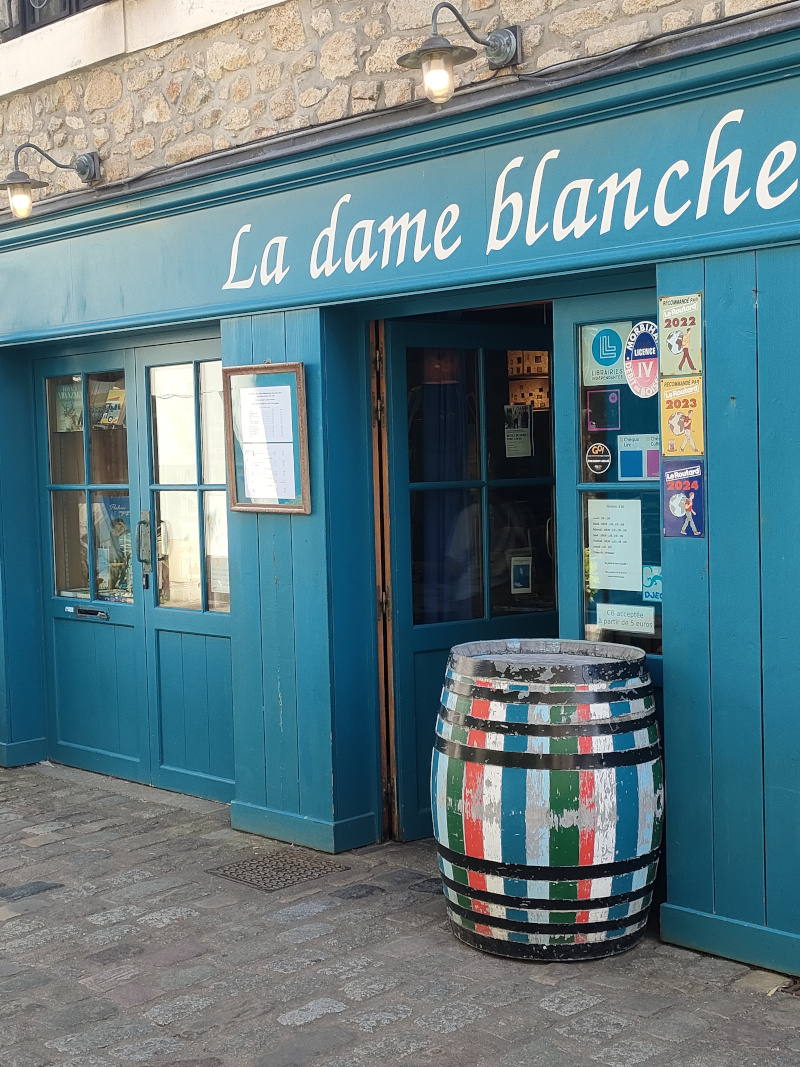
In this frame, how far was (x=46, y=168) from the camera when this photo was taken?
22.2 ft

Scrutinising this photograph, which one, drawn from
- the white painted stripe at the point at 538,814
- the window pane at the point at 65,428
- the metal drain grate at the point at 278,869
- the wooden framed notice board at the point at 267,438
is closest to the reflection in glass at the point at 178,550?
the wooden framed notice board at the point at 267,438

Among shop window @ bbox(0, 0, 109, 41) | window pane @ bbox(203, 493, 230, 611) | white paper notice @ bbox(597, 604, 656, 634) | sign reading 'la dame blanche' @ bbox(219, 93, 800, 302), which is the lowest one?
white paper notice @ bbox(597, 604, 656, 634)

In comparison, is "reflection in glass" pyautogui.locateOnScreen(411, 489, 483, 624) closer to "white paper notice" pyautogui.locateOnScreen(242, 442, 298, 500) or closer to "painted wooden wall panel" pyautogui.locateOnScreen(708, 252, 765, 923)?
"white paper notice" pyautogui.locateOnScreen(242, 442, 298, 500)

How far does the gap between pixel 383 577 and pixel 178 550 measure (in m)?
1.43

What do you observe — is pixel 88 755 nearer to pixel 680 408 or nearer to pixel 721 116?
pixel 680 408

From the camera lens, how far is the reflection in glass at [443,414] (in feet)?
18.4

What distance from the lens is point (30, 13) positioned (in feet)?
22.3

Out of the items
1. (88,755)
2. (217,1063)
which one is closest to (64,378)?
(88,755)

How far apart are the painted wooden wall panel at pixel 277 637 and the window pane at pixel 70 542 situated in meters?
1.85

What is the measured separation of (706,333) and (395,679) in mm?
2193

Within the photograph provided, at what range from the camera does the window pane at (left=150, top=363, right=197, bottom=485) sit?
20.9 ft

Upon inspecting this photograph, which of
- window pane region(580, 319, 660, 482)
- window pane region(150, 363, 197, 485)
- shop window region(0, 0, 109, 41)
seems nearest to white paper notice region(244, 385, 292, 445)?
window pane region(150, 363, 197, 485)

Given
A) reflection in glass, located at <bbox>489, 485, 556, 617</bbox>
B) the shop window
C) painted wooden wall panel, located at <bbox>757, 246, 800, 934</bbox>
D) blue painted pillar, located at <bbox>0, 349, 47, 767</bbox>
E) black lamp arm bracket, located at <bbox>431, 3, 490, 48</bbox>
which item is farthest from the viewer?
blue painted pillar, located at <bbox>0, 349, 47, 767</bbox>

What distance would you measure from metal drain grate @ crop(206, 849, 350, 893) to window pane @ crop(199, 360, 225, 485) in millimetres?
1864
